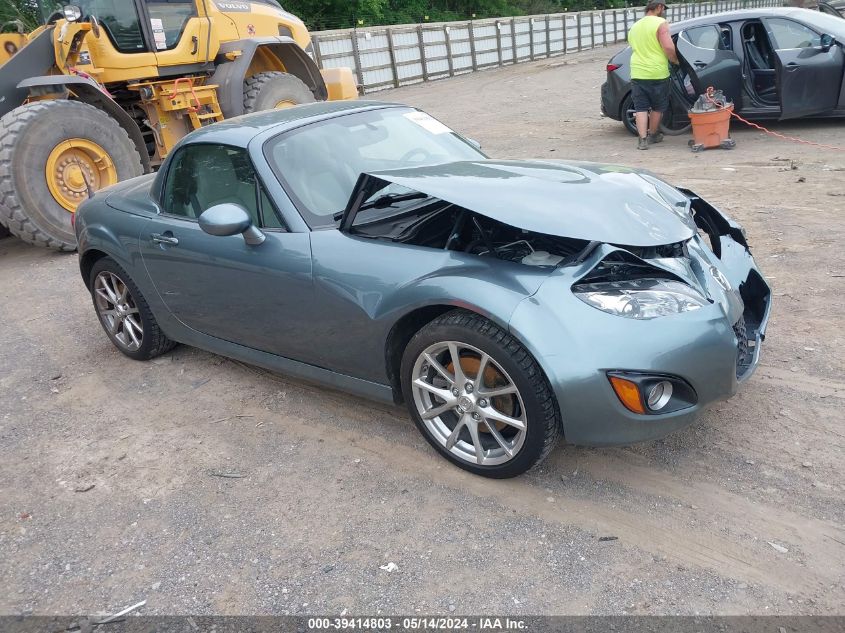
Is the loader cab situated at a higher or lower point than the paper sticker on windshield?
higher

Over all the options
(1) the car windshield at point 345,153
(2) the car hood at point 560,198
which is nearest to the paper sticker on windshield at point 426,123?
(1) the car windshield at point 345,153

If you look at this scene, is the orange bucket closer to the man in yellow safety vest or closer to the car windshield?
the man in yellow safety vest

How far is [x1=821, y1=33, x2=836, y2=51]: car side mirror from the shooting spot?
8609 mm

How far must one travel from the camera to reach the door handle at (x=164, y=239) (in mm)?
3998

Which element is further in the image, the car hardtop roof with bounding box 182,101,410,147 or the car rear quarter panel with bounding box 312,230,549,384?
the car hardtop roof with bounding box 182,101,410,147

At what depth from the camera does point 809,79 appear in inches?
343

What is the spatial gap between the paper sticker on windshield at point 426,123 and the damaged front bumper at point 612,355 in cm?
185

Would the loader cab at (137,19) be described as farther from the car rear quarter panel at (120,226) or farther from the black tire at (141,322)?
the black tire at (141,322)

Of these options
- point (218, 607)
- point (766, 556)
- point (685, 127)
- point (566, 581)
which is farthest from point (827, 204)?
point (218, 607)

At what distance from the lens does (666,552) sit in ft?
8.41

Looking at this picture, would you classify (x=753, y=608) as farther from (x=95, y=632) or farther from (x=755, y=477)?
(x=95, y=632)

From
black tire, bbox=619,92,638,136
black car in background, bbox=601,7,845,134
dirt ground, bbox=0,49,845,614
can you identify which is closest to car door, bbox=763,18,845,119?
black car in background, bbox=601,7,845,134

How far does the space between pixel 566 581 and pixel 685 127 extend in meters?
8.81

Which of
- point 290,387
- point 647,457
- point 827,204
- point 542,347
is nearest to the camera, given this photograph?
point 542,347
